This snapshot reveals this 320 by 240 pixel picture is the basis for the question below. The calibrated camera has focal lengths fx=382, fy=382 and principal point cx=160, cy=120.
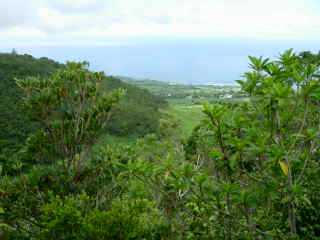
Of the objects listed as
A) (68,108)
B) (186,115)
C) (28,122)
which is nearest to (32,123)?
(28,122)

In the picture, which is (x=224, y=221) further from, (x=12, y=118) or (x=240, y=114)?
(x=12, y=118)

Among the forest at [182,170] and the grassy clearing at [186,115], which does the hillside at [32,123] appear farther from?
the forest at [182,170]

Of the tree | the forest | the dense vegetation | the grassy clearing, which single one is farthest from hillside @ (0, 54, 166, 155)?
the forest

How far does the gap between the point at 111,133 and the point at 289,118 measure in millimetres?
39985

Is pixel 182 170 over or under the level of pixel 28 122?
over

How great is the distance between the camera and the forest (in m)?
2.65

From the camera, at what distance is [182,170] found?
277cm

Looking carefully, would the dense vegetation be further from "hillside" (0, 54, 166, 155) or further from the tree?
the tree

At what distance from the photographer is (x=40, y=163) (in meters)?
5.38

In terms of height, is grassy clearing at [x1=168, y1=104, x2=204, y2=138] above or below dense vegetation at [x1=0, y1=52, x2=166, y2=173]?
below

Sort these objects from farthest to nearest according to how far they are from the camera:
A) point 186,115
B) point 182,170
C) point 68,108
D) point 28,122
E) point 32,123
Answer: point 186,115 → point 32,123 → point 28,122 → point 68,108 → point 182,170

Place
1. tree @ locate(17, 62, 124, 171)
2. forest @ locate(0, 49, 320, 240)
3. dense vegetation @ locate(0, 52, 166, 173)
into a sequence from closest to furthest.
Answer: forest @ locate(0, 49, 320, 240) → tree @ locate(17, 62, 124, 171) → dense vegetation @ locate(0, 52, 166, 173)

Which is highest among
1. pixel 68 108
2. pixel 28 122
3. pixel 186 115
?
pixel 68 108

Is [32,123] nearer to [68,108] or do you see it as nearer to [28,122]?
[28,122]
